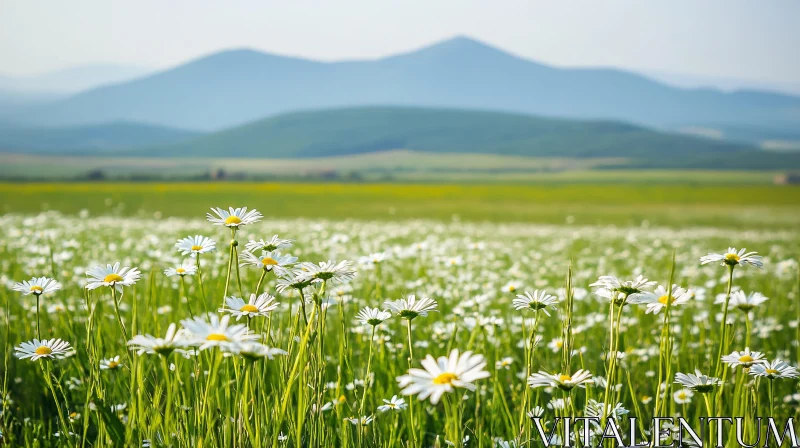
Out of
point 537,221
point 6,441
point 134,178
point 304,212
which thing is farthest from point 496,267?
point 134,178

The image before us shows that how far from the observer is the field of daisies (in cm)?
234

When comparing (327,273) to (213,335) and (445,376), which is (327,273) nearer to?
(213,335)

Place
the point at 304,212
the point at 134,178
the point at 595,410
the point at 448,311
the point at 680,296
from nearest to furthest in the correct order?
1. the point at 680,296
2. the point at 595,410
3. the point at 448,311
4. the point at 304,212
5. the point at 134,178

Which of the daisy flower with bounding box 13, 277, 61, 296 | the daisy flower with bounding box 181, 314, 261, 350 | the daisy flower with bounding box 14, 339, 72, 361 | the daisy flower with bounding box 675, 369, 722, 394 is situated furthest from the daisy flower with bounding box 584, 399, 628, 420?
the daisy flower with bounding box 13, 277, 61, 296

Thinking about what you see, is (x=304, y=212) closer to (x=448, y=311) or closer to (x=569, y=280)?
(x=448, y=311)

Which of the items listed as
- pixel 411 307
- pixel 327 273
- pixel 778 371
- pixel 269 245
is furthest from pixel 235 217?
pixel 778 371

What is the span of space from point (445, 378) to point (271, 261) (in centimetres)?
113

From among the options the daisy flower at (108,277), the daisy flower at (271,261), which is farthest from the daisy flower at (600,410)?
the daisy flower at (108,277)

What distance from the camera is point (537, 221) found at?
29.2 metres

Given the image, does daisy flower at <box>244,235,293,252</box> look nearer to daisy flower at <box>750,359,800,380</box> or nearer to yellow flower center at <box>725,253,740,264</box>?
yellow flower center at <box>725,253,740,264</box>

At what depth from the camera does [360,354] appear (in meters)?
4.86

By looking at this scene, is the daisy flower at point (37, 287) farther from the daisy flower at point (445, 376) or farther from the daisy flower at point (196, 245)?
the daisy flower at point (445, 376)

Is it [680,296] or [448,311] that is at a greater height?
[680,296]

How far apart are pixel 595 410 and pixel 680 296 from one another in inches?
30.8
